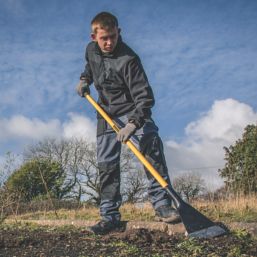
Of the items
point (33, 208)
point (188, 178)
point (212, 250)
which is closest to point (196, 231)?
point (212, 250)

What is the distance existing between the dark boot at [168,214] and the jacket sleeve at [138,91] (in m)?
0.80

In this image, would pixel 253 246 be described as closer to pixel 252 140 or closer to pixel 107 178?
pixel 107 178

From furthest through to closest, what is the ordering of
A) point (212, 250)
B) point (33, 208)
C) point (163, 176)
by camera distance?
point (33, 208) → point (163, 176) → point (212, 250)

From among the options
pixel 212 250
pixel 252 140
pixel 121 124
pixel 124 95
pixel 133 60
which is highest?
pixel 252 140

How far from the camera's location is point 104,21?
3973 millimetres

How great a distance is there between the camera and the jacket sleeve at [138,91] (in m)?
3.86

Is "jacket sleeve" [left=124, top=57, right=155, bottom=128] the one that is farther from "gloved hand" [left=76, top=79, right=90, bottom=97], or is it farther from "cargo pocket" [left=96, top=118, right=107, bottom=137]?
"gloved hand" [left=76, top=79, right=90, bottom=97]

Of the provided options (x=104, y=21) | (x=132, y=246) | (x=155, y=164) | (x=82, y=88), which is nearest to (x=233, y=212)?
(x=155, y=164)

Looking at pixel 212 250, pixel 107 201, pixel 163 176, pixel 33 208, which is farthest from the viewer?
pixel 33 208

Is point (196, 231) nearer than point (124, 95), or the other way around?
point (196, 231)

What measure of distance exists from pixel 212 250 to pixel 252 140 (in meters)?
14.9

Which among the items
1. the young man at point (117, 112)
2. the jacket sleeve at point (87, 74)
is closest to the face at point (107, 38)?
the young man at point (117, 112)

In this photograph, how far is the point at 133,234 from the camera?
11.1 ft

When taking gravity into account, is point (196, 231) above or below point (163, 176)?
below
